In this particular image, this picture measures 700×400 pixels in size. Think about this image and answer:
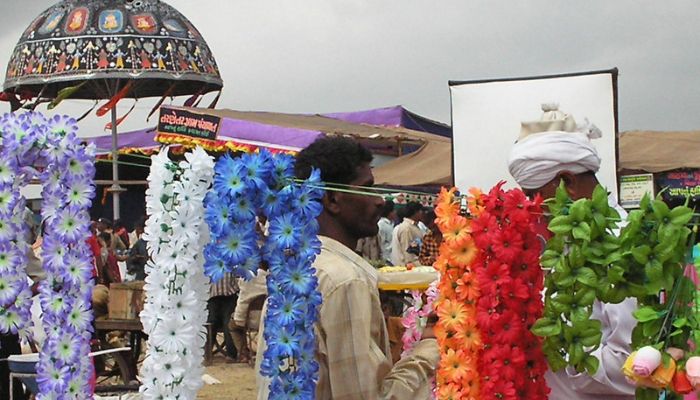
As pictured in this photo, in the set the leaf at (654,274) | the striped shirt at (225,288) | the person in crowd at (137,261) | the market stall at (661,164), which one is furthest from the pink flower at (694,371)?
the person in crowd at (137,261)

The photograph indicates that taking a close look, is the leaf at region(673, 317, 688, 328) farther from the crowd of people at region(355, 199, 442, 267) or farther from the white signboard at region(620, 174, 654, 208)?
the crowd of people at region(355, 199, 442, 267)

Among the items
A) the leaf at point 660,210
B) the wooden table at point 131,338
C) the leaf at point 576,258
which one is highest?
the leaf at point 660,210

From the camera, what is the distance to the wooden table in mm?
10719

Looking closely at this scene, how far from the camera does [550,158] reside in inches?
161

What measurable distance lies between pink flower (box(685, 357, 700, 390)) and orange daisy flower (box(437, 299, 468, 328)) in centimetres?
82

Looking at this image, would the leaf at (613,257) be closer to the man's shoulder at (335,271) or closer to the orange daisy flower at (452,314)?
the orange daisy flower at (452,314)

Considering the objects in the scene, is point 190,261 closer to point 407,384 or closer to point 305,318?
point 305,318

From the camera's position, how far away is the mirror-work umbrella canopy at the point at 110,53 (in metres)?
25.1

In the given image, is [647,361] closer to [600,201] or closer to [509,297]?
[600,201]

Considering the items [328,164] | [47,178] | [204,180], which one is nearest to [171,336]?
[204,180]

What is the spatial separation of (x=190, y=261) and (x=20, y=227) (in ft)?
4.47

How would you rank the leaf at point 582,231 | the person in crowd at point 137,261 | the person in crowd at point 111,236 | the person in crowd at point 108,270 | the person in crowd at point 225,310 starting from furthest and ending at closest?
the person in crowd at point 111,236, the person in crowd at point 137,261, the person in crowd at point 225,310, the person in crowd at point 108,270, the leaf at point 582,231

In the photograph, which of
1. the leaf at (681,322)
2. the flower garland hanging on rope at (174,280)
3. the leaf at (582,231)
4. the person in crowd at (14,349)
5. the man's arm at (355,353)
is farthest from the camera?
the person in crowd at (14,349)

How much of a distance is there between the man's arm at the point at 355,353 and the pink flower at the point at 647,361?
913mm
